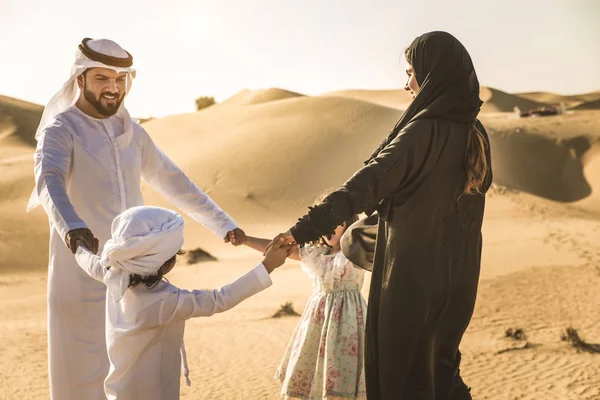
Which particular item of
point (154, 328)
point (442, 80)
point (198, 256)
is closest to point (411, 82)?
point (442, 80)

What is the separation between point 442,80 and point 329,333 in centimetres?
222

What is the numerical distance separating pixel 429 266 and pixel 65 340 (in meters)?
2.52

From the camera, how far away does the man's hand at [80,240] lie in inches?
164

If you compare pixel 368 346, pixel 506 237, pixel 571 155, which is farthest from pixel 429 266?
pixel 571 155

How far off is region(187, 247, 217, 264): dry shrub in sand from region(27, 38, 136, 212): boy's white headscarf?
12184 mm

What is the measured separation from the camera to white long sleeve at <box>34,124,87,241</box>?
14.1 feet

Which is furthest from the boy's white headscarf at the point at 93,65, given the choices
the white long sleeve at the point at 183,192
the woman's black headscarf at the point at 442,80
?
the woman's black headscarf at the point at 442,80

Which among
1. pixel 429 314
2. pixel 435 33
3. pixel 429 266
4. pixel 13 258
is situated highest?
pixel 435 33

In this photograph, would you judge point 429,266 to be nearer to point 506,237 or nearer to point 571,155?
point 506,237

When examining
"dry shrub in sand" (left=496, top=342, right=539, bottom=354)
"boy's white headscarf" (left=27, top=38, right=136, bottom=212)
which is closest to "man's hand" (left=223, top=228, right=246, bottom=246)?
"boy's white headscarf" (left=27, top=38, right=136, bottom=212)

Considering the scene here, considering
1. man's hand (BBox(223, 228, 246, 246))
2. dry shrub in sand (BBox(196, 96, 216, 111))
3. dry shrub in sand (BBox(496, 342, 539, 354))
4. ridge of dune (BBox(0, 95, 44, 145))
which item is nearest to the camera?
man's hand (BBox(223, 228, 246, 246))

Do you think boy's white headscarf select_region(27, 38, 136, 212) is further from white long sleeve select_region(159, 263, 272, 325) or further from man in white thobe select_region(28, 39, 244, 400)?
white long sleeve select_region(159, 263, 272, 325)

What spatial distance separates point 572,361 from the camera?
26.1 ft

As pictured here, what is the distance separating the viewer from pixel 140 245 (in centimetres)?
331
